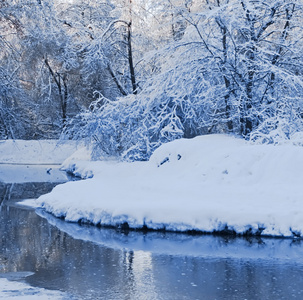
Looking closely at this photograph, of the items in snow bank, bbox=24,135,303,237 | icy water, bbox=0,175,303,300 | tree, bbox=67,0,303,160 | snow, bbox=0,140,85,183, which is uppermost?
tree, bbox=67,0,303,160

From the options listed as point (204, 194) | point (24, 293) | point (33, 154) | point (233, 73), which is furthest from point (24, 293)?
point (33, 154)

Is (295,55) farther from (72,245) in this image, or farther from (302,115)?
(72,245)

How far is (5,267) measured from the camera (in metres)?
8.40

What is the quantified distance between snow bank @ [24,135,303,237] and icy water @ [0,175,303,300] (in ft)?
1.32

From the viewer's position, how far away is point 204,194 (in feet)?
41.1

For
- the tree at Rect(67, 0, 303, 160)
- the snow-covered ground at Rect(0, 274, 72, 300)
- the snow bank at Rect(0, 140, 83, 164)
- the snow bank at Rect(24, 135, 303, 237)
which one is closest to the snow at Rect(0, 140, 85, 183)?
the snow bank at Rect(0, 140, 83, 164)

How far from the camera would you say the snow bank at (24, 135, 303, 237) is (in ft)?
36.0

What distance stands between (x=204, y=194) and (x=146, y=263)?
401cm

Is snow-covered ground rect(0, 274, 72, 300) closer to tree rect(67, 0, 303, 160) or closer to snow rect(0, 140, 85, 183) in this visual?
tree rect(67, 0, 303, 160)

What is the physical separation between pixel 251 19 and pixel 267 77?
1.96 m

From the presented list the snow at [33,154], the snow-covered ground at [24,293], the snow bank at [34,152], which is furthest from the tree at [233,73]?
the snow bank at [34,152]

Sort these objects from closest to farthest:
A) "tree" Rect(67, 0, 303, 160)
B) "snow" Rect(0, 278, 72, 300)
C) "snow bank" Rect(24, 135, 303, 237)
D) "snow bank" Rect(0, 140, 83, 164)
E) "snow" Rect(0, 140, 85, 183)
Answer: "snow" Rect(0, 278, 72, 300) < "snow bank" Rect(24, 135, 303, 237) < "tree" Rect(67, 0, 303, 160) < "snow" Rect(0, 140, 85, 183) < "snow bank" Rect(0, 140, 83, 164)

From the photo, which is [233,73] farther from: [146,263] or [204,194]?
[146,263]

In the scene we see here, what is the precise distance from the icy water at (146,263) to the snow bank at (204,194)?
404 millimetres
